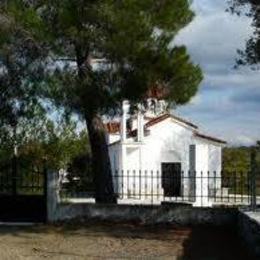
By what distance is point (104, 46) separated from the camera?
1956 cm

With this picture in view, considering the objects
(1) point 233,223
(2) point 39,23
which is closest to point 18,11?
(2) point 39,23

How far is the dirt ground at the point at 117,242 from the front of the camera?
14.6 metres

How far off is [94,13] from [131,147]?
2382 cm

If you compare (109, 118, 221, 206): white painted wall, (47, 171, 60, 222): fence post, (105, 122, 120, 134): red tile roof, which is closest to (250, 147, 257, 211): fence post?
(47, 171, 60, 222): fence post

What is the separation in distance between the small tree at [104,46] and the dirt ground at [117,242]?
3338 mm

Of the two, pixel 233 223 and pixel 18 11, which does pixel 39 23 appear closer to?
pixel 18 11

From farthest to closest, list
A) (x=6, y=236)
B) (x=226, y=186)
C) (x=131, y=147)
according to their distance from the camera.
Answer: (x=131, y=147) < (x=226, y=186) < (x=6, y=236)

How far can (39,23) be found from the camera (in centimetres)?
1884

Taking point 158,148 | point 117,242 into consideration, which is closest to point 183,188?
point 117,242

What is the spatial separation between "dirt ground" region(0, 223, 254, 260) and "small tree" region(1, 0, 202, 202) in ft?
11.0

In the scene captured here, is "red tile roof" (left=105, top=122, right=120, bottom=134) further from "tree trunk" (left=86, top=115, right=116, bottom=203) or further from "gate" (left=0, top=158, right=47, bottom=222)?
"gate" (left=0, top=158, right=47, bottom=222)

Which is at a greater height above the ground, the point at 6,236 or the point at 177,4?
the point at 177,4

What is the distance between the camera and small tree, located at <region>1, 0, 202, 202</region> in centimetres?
1922

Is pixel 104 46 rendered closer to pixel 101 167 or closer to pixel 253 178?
pixel 101 167
